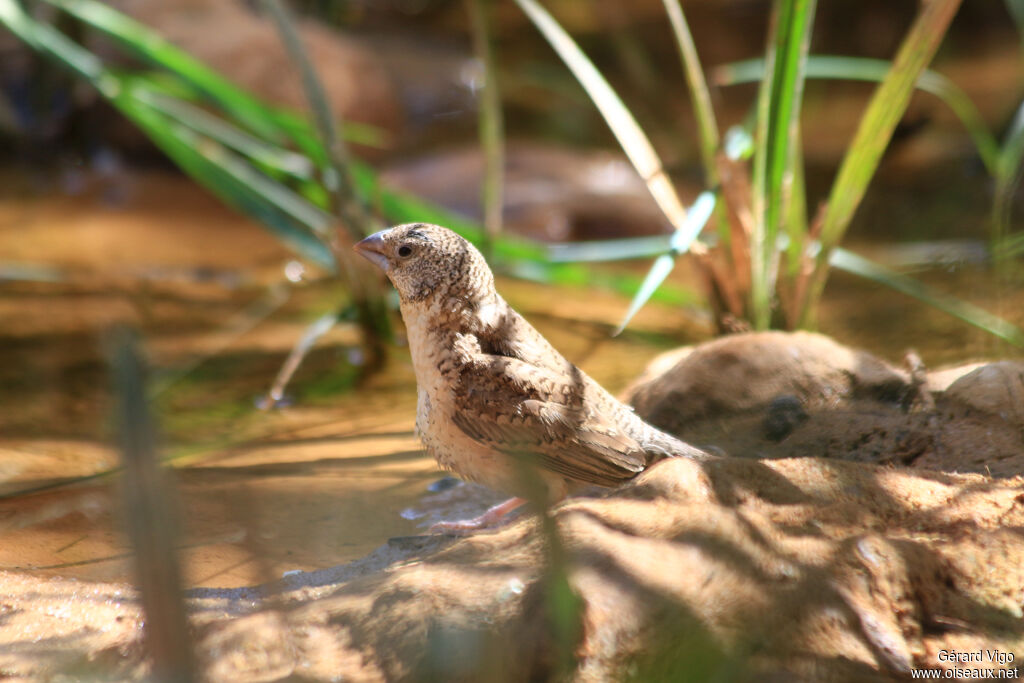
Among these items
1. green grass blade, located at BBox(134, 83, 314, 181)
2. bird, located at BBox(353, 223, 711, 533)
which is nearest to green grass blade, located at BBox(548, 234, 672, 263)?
green grass blade, located at BBox(134, 83, 314, 181)

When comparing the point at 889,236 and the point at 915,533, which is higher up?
the point at 889,236

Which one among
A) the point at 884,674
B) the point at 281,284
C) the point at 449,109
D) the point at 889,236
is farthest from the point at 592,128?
the point at 884,674

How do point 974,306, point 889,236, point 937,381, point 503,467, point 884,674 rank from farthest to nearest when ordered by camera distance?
point 889,236
point 974,306
point 937,381
point 503,467
point 884,674

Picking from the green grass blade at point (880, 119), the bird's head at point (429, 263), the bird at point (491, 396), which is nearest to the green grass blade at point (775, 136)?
the green grass blade at point (880, 119)

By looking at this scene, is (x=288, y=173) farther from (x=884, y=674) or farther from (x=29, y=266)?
(x=884, y=674)

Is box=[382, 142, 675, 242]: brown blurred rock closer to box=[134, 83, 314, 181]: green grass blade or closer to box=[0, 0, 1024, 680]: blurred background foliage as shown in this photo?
box=[0, 0, 1024, 680]: blurred background foliage

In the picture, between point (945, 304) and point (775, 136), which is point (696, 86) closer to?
point (775, 136)

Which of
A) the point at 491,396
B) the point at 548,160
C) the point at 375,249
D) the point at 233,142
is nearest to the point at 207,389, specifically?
the point at 233,142
